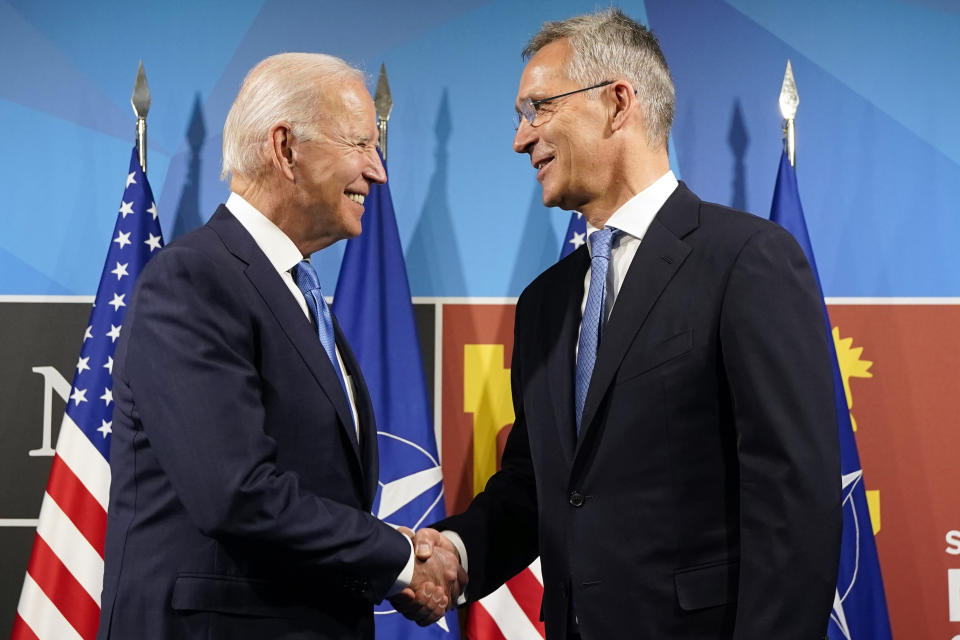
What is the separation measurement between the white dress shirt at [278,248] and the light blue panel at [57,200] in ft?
5.79

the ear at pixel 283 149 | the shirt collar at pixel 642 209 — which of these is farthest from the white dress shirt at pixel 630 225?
the ear at pixel 283 149

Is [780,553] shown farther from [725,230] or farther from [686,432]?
[725,230]

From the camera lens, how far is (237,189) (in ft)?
7.24

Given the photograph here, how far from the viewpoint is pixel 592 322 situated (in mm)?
2014

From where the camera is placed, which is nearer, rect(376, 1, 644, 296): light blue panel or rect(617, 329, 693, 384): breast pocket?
rect(617, 329, 693, 384): breast pocket

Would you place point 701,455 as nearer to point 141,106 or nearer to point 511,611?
point 511,611

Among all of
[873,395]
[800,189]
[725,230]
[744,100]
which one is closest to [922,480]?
[873,395]

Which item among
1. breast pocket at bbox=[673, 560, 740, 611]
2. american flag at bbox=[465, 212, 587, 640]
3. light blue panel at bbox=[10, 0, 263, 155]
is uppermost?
light blue panel at bbox=[10, 0, 263, 155]

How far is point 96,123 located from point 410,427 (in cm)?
168

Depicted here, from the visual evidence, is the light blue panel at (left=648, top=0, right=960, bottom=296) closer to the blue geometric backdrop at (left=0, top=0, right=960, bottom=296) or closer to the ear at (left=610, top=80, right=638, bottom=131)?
the blue geometric backdrop at (left=0, top=0, right=960, bottom=296)

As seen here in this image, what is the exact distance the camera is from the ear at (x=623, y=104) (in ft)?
7.36

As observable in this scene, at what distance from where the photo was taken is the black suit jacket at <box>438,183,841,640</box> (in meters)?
1.70

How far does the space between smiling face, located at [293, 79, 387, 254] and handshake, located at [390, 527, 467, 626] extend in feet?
2.34

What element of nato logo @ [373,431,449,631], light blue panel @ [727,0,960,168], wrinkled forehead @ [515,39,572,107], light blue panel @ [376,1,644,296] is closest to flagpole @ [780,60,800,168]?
light blue panel @ [727,0,960,168]
